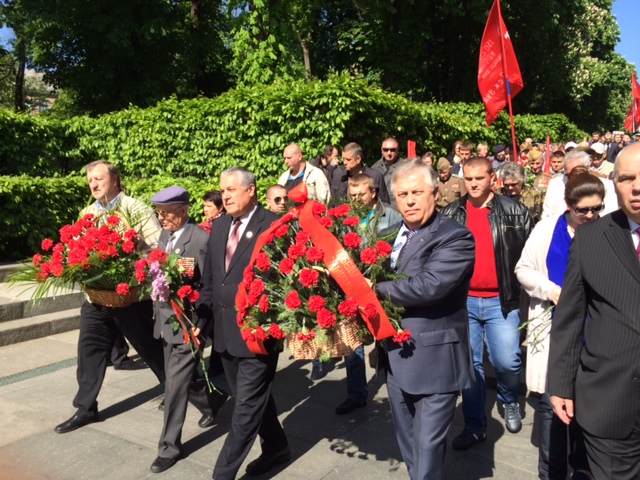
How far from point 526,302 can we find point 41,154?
9.78m

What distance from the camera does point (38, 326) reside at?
7.61 meters

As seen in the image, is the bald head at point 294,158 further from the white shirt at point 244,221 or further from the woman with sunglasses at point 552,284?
the woman with sunglasses at point 552,284

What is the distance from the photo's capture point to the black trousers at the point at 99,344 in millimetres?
4992

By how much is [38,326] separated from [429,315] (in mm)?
6019

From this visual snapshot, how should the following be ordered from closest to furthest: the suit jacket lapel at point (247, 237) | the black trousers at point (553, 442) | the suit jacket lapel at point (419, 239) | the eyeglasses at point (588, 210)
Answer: the suit jacket lapel at point (419, 239)
the eyeglasses at point (588, 210)
the black trousers at point (553, 442)
the suit jacket lapel at point (247, 237)

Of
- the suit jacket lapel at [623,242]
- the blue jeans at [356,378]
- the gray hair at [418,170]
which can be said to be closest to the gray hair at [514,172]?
the blue jeans at [356,378]

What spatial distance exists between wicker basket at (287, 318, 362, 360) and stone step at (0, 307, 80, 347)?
544 cm

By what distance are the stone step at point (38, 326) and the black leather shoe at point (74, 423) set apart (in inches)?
110

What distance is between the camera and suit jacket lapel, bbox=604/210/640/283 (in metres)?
2.40

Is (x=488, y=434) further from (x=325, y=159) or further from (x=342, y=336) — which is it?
(x=325, y=159)

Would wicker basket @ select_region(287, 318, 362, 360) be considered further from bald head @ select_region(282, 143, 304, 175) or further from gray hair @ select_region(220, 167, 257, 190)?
bald head @ select_region(282, 143, 304, 175)

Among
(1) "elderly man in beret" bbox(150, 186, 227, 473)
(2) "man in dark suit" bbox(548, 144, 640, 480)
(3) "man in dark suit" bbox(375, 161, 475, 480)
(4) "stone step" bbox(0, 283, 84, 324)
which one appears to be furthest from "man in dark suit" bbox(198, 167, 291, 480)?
(4) "stone step" bbox(0, 283, 84, 324)

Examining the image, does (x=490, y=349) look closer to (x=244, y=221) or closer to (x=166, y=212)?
(x=244, y=221)

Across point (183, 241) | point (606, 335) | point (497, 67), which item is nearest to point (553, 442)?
point (606, 335)
